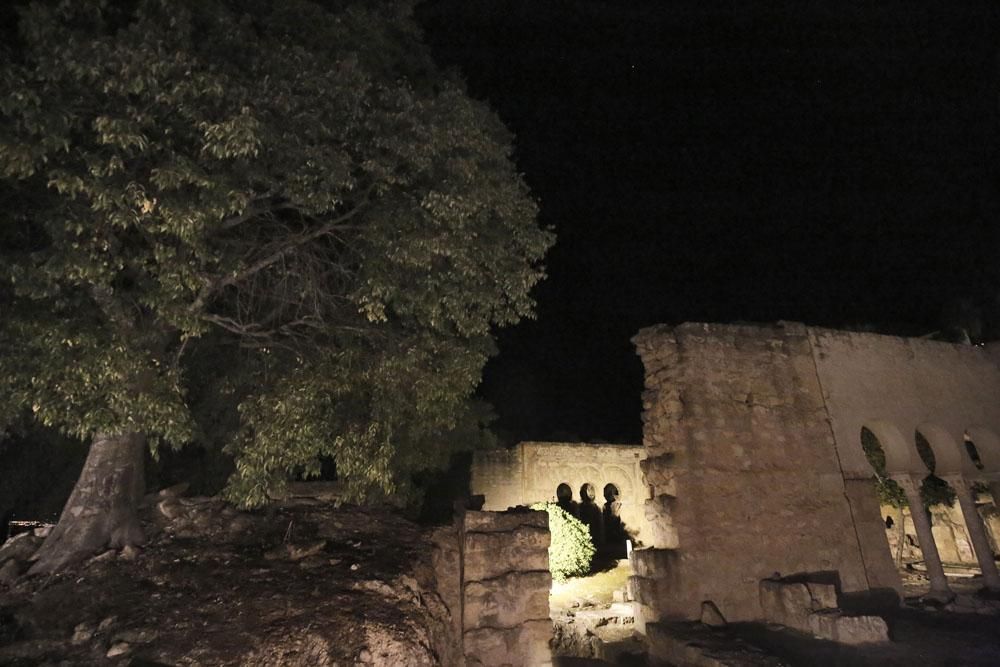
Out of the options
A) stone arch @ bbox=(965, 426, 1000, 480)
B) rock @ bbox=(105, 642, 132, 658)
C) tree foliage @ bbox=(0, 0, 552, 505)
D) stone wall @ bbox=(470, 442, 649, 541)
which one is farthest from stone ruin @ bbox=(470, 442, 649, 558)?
rock @ bbox=(105, 642, 132, 658)

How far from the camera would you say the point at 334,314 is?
6.91m

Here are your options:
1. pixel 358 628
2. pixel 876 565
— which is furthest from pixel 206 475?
pixel 876 565

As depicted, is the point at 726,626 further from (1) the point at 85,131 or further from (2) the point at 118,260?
(1) the point at 85,131

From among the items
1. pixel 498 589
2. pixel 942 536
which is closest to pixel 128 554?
pixel 498 589

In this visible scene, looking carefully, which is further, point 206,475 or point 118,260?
point 206,475

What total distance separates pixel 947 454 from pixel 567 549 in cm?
952

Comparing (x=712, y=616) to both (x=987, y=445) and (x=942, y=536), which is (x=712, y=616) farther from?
(x=942, y=536)

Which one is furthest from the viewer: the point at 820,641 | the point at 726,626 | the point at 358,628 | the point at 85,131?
the point at 726,626

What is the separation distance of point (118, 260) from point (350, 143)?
8.20ft

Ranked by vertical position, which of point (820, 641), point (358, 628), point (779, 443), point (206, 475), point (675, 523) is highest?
point (779, 443)

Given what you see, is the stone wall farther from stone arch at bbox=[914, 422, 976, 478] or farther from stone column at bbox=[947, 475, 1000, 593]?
stone column at bbox=[947, 475, 1000, 593]

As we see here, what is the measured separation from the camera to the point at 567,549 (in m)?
15.3

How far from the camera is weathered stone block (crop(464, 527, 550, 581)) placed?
6.69m

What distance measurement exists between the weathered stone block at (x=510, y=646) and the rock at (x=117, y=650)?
11.3ft
